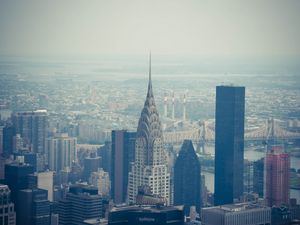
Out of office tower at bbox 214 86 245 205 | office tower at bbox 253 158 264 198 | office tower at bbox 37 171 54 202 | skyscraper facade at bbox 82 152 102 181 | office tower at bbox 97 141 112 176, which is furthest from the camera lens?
office tower at bbox 97 141 112 176

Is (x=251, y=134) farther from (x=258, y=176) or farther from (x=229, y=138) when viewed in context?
(x=258, y=176)

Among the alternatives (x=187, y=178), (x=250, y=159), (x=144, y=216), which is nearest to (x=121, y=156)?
(x=187, y=178)

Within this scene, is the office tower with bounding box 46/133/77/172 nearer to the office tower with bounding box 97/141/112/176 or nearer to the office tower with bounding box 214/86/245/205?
the office tower with bounding box 97/141/112/176

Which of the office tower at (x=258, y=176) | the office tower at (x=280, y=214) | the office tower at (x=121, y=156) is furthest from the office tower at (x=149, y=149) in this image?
the office tower at (x=280, y=214)

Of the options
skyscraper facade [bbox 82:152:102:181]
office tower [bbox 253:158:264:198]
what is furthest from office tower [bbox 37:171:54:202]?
office tower [bbox 253:158:264:198]

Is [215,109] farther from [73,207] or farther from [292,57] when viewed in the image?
[73,207]

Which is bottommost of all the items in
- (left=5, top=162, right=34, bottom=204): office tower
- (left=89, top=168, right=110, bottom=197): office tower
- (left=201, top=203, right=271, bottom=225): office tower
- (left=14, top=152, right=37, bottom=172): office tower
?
(left=201, top=203, right=271, bottom=225): office tower
